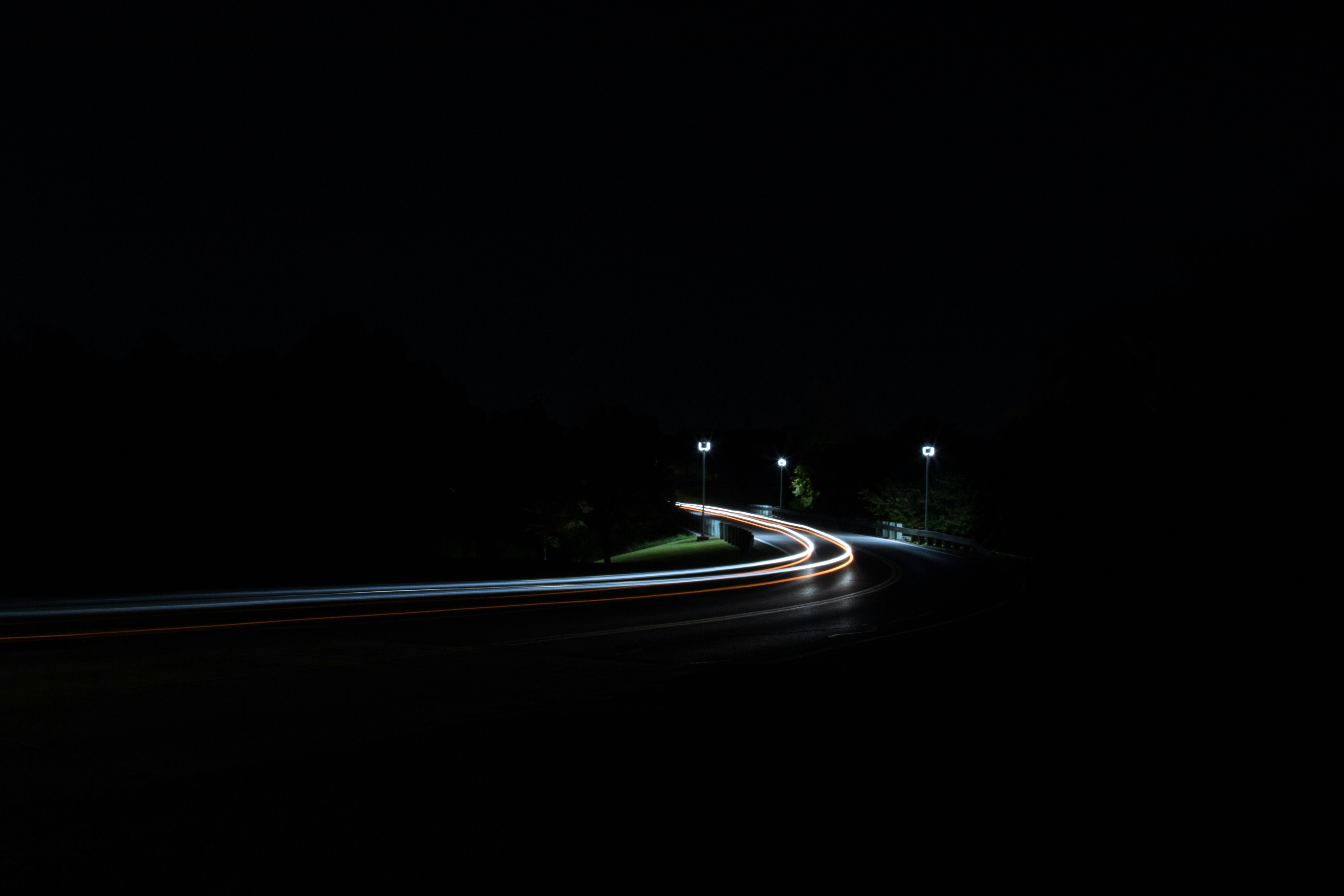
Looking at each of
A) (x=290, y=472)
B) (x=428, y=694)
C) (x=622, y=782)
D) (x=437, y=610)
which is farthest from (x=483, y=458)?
(x=622, y=782)

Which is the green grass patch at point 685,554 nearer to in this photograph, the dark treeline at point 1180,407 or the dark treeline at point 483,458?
the dark treeline at point 483,458

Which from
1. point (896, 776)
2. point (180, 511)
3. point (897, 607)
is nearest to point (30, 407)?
point (180, 511)

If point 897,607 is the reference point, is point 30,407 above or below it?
above

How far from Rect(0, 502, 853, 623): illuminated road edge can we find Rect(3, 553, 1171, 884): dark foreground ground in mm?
8754

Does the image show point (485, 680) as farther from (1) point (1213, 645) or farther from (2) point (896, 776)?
(1) point (1213, 645)

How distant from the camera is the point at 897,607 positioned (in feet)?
68.5

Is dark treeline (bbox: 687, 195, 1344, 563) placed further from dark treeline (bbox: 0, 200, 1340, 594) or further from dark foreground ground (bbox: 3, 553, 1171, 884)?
dark foreground ground (bbox: 3, 553, 1171, 884)

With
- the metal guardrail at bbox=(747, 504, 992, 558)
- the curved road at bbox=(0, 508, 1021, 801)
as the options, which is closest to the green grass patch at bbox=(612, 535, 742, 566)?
the metal guardrail at bbox=(747, 504, 992, 558)

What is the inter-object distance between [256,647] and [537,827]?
9.58 meters

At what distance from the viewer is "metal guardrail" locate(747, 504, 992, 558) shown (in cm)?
4291

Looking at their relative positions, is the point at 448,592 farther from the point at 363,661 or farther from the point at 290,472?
the point at 290,472

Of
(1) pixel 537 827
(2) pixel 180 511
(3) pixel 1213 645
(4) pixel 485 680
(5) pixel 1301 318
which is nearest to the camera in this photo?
(1) pixel 537 827

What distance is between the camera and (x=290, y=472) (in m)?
53.8

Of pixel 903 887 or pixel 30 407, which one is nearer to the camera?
pixel 903 887
